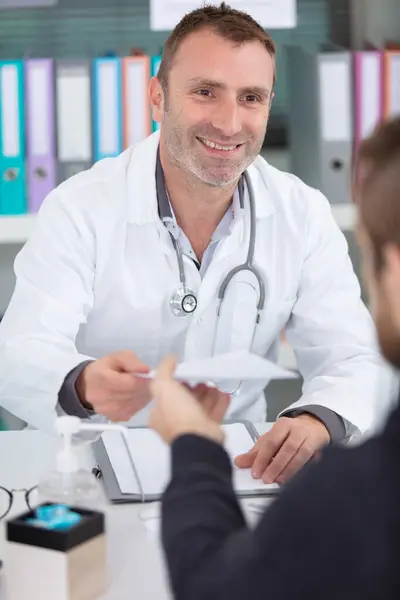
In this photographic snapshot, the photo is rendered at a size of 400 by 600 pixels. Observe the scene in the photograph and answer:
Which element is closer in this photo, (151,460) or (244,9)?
(151,460)

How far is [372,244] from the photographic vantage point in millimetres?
799

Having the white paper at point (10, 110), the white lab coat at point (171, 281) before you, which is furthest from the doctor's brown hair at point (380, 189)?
the white paper at point (10, 110)

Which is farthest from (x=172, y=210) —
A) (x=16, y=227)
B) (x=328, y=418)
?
(x=328, y=418)

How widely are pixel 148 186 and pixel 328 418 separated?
63cm

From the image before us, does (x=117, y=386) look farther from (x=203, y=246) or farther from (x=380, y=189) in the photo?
(x=380, y=189)

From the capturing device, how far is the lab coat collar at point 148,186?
75.4 inches

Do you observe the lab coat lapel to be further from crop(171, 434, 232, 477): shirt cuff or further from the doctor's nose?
crop(171, 434, 232, 477): shirt cuff

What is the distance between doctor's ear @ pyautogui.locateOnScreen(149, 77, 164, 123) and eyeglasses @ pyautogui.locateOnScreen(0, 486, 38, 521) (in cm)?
90

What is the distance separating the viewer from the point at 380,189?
774 millimetres

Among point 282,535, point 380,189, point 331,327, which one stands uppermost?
point 380,189

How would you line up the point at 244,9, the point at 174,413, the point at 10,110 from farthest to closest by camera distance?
the point at 244,9 → the point at 10,110 → the point at 174,413

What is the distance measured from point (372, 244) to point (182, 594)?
0.34 metres

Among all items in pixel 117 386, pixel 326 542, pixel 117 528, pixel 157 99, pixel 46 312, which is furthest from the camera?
pixel 157 99

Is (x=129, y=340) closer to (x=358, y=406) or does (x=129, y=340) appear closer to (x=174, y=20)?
(x=358, y=406)
